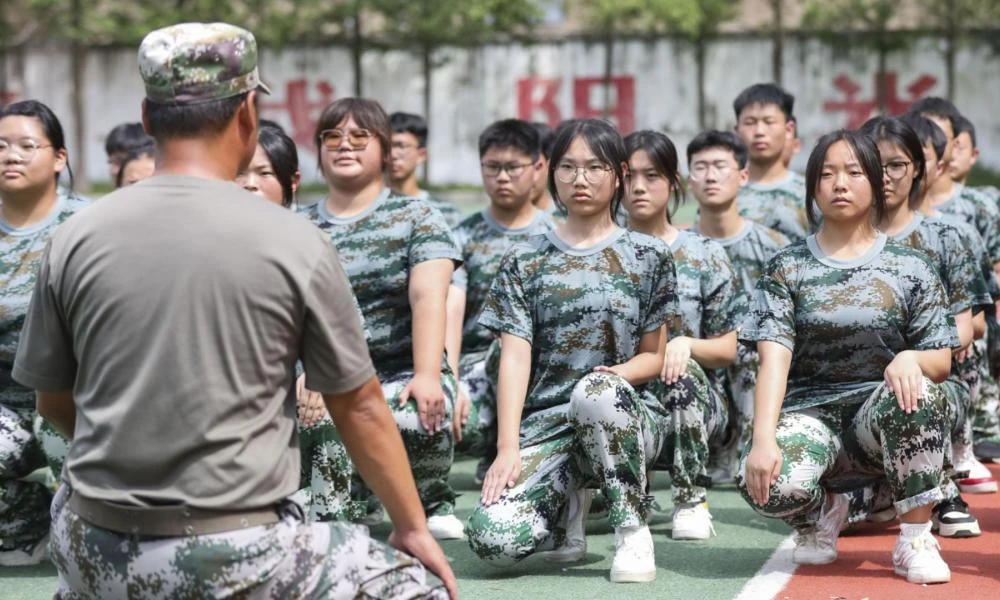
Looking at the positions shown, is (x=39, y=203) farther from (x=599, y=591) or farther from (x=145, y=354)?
(x=145, y=354)

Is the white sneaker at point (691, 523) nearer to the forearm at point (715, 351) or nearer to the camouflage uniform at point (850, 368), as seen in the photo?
the camouflage uniform at point (850, 368)

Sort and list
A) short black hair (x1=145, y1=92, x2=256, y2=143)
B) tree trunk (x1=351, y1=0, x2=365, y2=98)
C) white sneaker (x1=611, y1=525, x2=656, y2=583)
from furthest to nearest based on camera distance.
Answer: tree trunk (x1=351, y1=0, x2=365, y2=98)
white sneaker (x1=611, y1=525, x2=656, y2=583)
short black hair (x1=145, y1=92, x2=256, y2=143)

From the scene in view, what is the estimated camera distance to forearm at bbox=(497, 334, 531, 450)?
490 cm

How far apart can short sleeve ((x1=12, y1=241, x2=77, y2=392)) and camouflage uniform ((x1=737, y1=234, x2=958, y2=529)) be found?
2539 mm

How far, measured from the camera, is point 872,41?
22281 mm

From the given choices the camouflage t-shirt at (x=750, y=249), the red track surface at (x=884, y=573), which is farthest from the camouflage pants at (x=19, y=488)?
the camouflage t-shirt at (x=750, y=249)

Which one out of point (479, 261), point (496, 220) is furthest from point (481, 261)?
point (496, 220)

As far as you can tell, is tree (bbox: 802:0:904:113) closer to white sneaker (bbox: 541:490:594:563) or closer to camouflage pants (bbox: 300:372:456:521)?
camouflage pants (bbox: 300:372:456:521)

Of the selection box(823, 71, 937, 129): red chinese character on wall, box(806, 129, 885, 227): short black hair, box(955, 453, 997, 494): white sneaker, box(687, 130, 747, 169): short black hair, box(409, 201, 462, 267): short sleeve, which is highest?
box(823, 71, 937, 129): red chinese character on wall

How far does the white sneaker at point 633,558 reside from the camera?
15.5 ft

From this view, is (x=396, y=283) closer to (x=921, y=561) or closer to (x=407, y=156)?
(x=921, y=561)

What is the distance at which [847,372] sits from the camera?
497 cm

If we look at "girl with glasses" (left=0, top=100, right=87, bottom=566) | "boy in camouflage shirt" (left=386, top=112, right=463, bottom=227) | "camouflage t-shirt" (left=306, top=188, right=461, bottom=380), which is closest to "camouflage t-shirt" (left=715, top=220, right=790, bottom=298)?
"camouflage t-shirt" (left=306, top=188, right=461, bottom=380)

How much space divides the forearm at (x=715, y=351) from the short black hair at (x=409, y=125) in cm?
325
